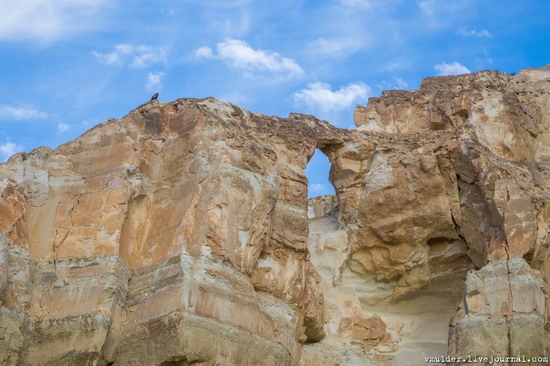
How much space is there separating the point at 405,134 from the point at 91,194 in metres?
9.38

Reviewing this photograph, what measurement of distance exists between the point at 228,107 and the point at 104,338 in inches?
300

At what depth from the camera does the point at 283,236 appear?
23.2 meters

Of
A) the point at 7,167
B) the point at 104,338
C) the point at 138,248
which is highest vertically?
the point at 7,167

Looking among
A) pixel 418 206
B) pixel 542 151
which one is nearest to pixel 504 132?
pixel 542 151

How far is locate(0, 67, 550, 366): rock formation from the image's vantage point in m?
→ 19.9

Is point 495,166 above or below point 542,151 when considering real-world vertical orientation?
below

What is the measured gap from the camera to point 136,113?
78.0 ft

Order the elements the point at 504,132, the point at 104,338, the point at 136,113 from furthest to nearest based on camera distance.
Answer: the point at 504,132 < the point at 136,113 < the point at 104,338

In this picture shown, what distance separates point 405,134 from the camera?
88.1ft

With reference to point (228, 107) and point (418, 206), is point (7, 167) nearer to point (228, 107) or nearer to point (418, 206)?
point (228, 107)

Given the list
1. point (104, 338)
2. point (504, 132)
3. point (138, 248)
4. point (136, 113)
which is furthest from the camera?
point (504, 132)

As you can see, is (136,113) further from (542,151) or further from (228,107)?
(542,151)

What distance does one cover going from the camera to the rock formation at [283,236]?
19859mm

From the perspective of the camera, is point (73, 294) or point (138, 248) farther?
point (138, 248)
